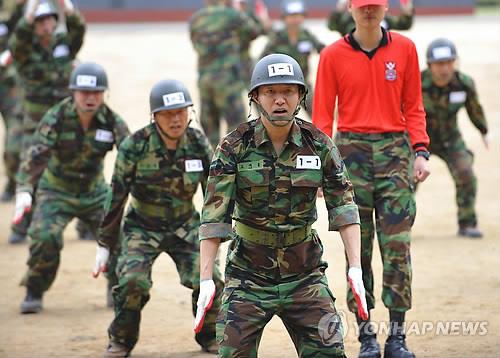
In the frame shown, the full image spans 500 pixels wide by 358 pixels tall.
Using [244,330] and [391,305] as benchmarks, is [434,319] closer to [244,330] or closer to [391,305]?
[391,305]

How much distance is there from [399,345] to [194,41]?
9.36m

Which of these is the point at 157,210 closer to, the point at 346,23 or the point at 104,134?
the point at 104,134

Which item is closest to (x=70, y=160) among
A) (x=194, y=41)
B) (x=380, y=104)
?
(x=380, y=104)

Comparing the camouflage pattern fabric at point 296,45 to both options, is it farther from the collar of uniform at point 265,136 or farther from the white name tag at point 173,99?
the collar of uniform at point 265,136

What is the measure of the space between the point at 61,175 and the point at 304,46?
25.5 ft

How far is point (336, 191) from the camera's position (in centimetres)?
671

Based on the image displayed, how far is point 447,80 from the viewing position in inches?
476

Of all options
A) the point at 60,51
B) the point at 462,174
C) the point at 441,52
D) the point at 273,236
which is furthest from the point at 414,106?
the point at 60,51

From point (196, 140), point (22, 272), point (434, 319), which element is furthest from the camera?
point (22, 272)

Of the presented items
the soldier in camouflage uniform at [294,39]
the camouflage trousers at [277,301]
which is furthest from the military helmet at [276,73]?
the soldier in camouflage uniform at [294,39]

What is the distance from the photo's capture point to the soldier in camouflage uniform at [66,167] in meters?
9.71

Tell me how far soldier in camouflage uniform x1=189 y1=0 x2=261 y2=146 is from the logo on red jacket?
831 centimetres

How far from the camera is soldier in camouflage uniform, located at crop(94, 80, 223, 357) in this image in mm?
8344

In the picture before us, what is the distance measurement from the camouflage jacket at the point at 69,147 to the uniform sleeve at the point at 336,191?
3163 millimetres
